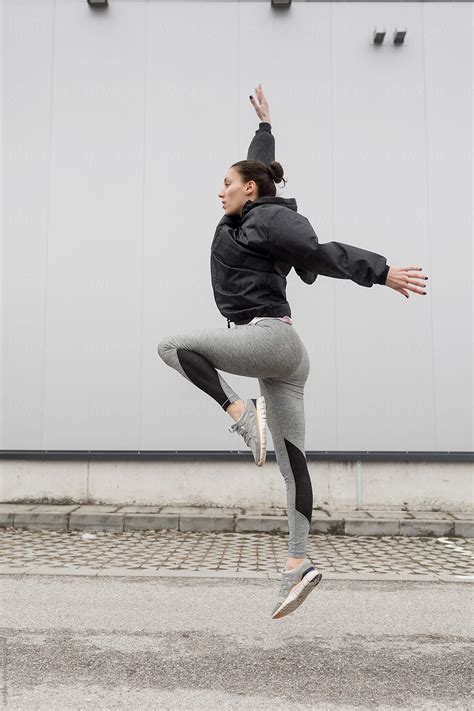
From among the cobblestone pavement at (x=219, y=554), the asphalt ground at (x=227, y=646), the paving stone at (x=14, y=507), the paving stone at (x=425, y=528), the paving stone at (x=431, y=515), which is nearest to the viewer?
the asphalt ground at (x=227, y=646)

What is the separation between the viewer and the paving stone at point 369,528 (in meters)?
8.17

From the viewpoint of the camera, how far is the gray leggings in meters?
3.20

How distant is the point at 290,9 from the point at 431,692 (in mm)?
9454

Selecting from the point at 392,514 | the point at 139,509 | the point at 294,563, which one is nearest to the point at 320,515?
the point at 392,514

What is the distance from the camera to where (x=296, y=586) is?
10.9ft

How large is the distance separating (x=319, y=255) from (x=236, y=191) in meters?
0.71

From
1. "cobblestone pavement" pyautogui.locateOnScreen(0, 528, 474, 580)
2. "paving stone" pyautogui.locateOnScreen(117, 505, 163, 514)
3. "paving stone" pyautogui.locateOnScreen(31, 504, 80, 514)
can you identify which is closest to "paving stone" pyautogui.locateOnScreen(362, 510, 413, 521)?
"cobblestone pavement" pyautogui.locateOnScreen(0, 528, 474, 580)

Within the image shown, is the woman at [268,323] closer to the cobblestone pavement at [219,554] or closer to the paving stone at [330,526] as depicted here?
the cobblestone pavement at [219,554]

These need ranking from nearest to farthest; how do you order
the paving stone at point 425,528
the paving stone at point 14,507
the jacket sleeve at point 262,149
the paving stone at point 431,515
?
the jacket sleeve at point 262,149 → the paving stone at point 425,528 → the paving stone at point 431,515 → the paving stone at point 14,507

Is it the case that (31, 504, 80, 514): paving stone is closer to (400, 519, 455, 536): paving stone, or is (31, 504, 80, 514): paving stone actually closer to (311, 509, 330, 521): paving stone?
(311, 509, 330, 521): paving stone

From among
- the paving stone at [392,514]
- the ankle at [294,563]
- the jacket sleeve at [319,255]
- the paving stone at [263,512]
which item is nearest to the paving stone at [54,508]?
the paving stone at [263,512]

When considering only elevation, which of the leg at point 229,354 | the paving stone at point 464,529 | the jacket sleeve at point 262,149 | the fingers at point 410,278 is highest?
the jacket sleeve at point 262,149

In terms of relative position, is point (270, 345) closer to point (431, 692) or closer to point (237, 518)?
point (431, 692)

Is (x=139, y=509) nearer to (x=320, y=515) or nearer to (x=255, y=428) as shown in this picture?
(x=320, y=515)
